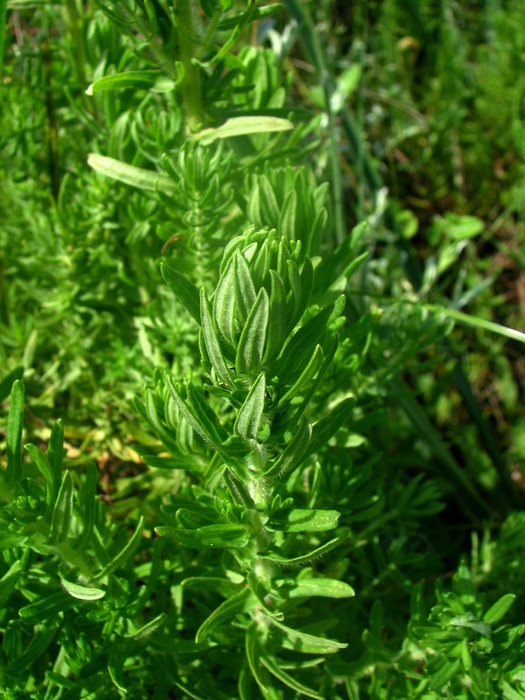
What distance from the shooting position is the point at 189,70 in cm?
144

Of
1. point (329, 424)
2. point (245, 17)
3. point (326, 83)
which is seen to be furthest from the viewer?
point (326, 83)

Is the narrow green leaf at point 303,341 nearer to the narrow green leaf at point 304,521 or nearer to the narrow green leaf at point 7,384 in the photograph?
the narrow green leaf at point 304,521

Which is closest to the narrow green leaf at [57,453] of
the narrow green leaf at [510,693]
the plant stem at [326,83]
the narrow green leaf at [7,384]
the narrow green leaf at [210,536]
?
the narrow green leaf at [7,384]

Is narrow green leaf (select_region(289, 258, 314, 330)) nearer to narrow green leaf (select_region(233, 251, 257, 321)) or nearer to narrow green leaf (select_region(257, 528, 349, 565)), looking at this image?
narrow green leaf (select_region(233, 251, 257, 321))

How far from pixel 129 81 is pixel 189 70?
0.13m

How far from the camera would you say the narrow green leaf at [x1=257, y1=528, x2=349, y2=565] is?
1097mm

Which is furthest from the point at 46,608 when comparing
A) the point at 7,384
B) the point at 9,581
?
the point at 7,384

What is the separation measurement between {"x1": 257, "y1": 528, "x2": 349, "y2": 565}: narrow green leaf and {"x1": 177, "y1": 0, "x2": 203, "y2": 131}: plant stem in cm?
90

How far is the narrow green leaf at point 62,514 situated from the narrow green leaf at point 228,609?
11.5 inches

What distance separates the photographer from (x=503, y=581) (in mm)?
1674

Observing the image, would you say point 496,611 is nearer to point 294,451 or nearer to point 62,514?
point 294,451

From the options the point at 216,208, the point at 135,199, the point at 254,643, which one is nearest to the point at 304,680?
the point at 254,643

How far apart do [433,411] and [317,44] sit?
135 cm

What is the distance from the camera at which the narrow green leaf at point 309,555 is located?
1.10 m
